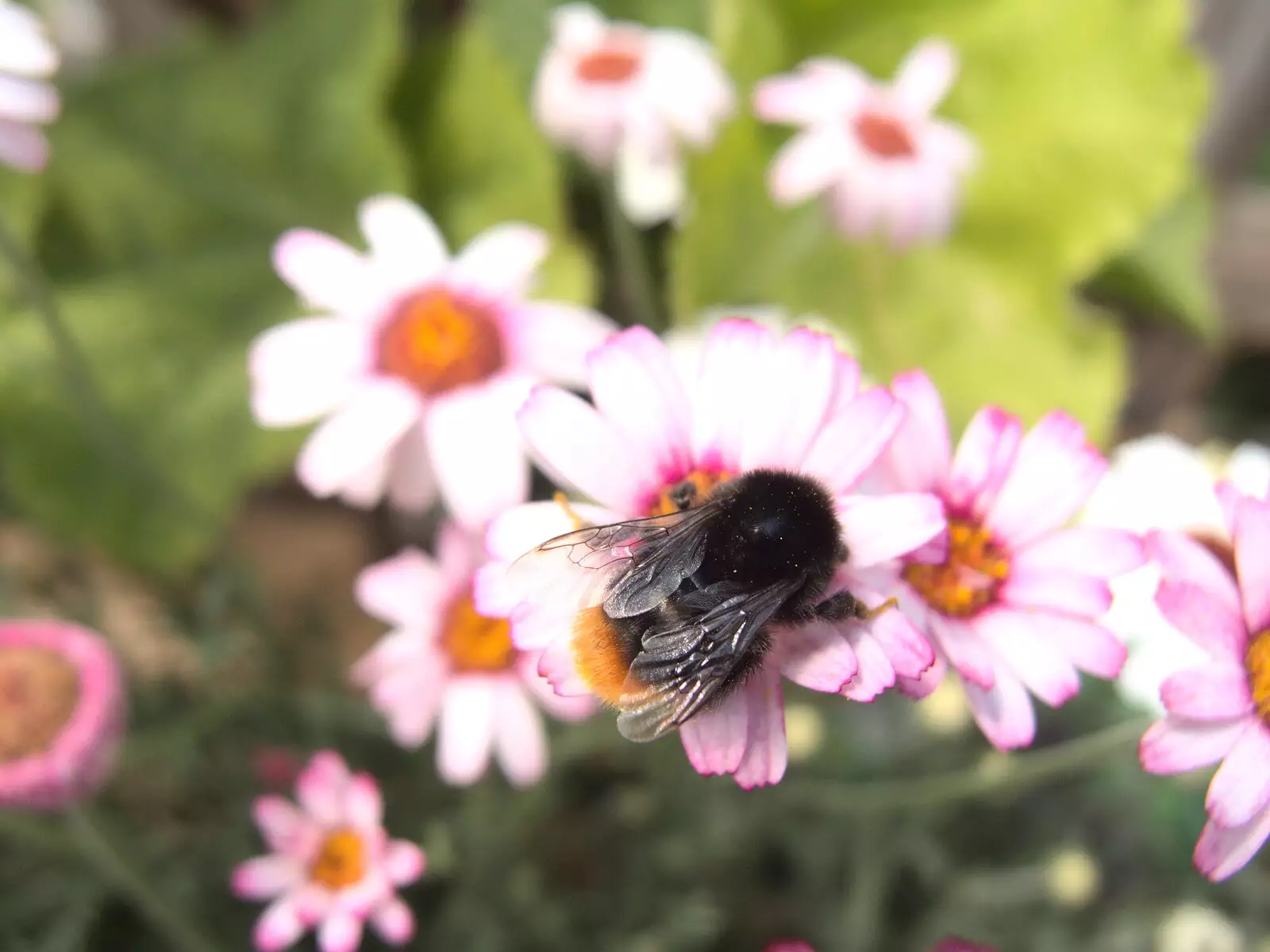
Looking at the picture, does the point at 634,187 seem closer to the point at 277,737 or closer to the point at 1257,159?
the point at 277,737

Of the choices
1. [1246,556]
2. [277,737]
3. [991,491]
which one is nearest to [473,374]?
[991,491]

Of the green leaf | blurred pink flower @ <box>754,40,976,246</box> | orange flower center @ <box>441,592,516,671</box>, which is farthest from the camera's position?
the green leaf

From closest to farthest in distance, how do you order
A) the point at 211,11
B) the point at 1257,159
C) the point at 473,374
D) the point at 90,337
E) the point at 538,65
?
the point at 473,374 < the point at 90,337 < the point at 538,65 < the point at 211,11 < the point at 1257,159

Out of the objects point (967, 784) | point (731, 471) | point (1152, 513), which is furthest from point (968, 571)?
point (1152, 513)

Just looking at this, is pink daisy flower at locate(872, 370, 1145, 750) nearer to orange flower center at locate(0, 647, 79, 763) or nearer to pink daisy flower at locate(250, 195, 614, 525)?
pink daisy flower at locate(250, 195, 614, 525)

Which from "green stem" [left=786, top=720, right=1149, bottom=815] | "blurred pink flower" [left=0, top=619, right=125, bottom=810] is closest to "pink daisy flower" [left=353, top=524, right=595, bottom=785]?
"blurred pink flower" [left=0, top=619, right=125, bottom=810]

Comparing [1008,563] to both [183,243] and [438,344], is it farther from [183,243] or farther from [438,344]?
[183,243]
